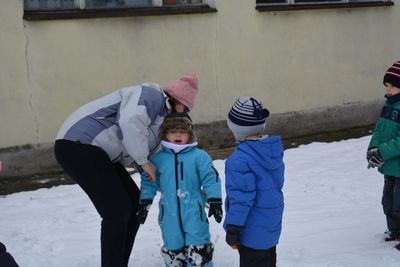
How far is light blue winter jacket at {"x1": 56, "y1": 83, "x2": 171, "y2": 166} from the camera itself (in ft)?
11.4

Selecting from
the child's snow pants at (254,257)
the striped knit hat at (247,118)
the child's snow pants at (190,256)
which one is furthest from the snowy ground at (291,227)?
the striped knit hat at (247,118)

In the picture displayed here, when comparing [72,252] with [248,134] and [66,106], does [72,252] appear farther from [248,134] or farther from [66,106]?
[66,106]

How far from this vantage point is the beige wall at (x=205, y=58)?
6.78 meters

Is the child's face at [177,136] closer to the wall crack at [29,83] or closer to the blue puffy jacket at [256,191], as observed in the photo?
the blue puffy jacket at [256,191]

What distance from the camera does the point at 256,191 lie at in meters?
3.31

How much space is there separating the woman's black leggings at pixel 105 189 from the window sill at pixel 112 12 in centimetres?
354

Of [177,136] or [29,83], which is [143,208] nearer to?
[177,136]

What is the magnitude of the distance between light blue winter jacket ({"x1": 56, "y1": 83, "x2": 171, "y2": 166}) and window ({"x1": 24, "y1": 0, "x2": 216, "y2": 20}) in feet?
11.5

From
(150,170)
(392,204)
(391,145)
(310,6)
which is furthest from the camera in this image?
(310,6)

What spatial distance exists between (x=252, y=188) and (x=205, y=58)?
4885 millimetres

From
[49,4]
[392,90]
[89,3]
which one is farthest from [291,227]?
[49,4]

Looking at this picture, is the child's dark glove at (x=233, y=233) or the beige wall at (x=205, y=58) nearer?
the child's dark glove at (x=233, y=233)

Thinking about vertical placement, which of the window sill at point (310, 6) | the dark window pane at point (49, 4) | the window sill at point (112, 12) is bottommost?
the window sill at point (112, 12)

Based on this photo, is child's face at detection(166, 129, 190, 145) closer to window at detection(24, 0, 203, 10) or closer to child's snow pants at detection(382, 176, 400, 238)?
child's snow pants at detection(382, 176, 400, 238)
